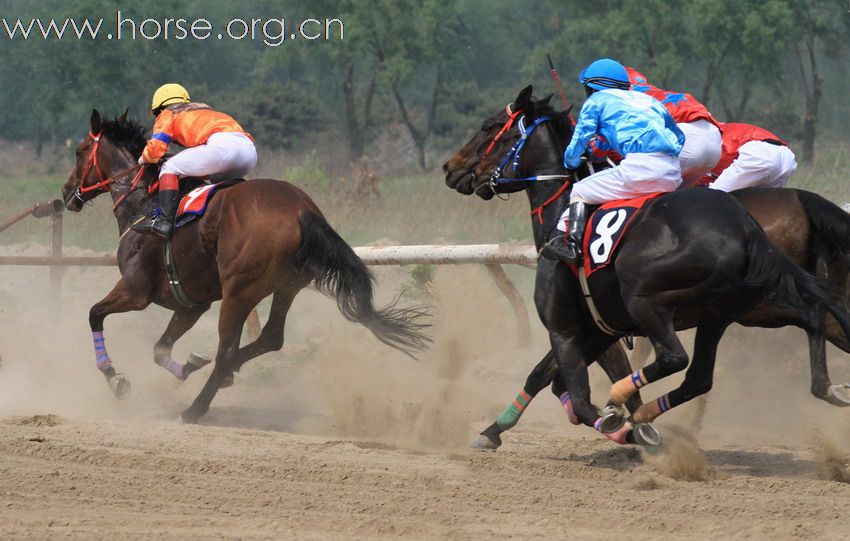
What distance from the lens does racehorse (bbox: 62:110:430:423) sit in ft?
27.0

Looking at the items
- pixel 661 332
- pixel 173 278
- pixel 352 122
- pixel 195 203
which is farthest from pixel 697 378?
pixel 352 122

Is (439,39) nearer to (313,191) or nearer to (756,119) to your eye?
(756,119)

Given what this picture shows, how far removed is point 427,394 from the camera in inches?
352

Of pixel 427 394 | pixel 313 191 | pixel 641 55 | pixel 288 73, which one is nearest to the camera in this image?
pixel 427 394

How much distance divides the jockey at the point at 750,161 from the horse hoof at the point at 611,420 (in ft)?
6.48

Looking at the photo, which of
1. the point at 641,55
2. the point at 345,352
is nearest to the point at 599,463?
the point at 345,352

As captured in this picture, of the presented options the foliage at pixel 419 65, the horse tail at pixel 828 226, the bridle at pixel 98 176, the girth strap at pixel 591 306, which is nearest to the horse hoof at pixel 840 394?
the horse tail at pixel 828 226

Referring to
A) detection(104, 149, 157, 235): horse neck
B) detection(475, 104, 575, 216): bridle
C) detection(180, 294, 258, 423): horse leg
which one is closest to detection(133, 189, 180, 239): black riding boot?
detection(104, 149, 157, 235): horse neck

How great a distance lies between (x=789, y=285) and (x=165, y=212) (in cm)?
465

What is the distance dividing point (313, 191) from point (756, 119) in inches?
1097

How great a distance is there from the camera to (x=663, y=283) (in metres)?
6.03

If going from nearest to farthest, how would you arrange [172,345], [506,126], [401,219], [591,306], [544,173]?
[591,306] < [544,173] < [506,126] < [172,345] < [401,219]

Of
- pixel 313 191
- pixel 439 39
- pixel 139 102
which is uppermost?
pixel 439 39

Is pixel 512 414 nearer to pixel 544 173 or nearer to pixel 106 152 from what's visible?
pixel 544 173
